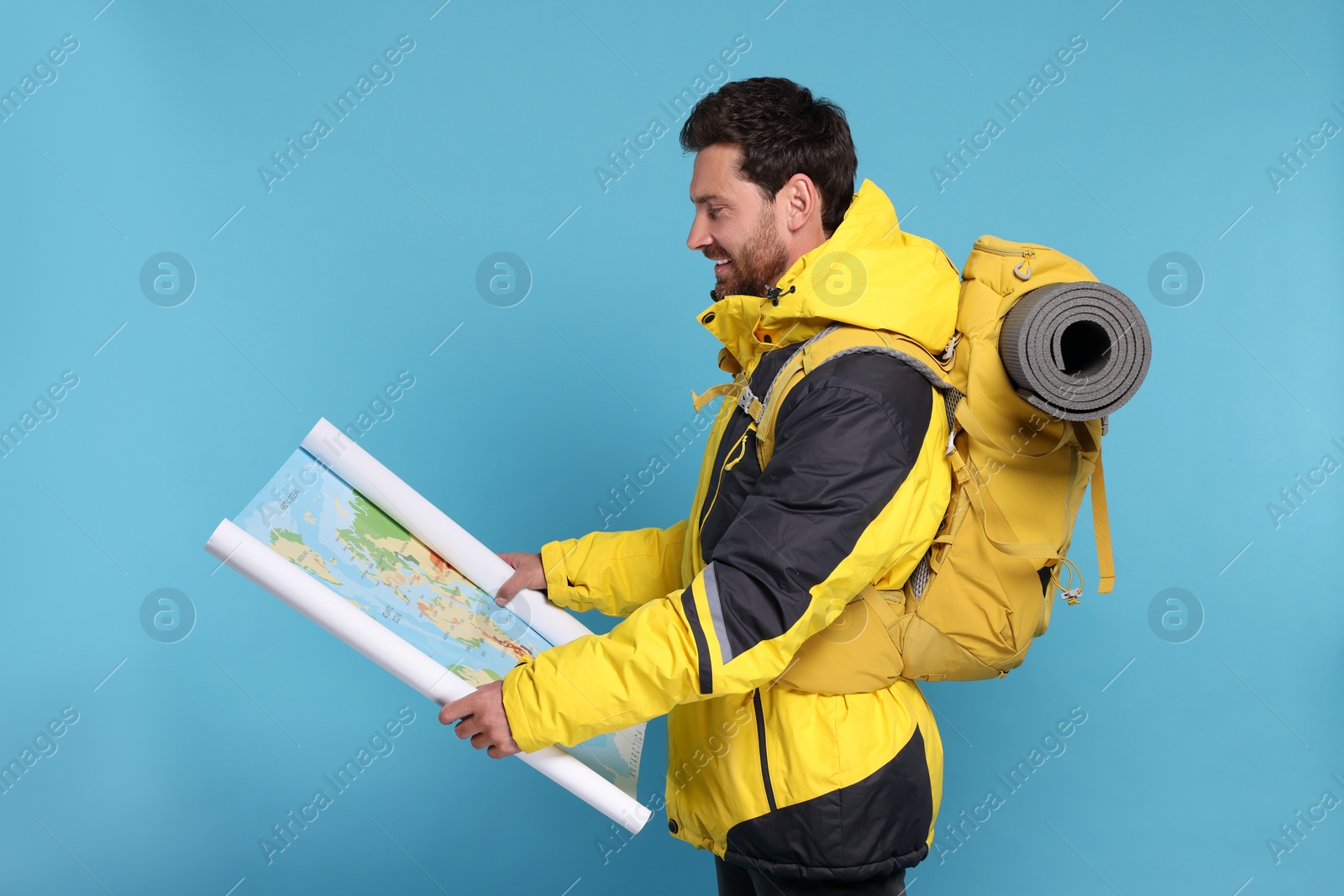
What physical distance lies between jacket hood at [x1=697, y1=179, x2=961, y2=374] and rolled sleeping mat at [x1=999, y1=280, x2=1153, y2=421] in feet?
0.74

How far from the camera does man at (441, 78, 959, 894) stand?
1680 mm

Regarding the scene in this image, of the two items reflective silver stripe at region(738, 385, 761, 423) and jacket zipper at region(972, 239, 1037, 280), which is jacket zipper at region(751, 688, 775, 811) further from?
jacket zipper at region(972, 239, 1037, 280)

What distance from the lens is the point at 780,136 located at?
212 cm

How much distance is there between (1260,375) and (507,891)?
3271 millimetres

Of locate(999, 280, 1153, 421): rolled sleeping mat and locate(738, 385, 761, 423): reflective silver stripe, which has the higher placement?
locate(738, 385, 761, 423): reflective silver stripe

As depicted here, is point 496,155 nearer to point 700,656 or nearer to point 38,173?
point 38,173

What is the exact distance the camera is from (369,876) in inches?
143

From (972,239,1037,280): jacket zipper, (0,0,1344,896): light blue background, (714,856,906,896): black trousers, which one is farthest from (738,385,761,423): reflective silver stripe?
(0,0,1344,896): light blue background

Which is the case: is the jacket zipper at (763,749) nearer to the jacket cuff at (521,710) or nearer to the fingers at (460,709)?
the jacket cuff at (521,710)

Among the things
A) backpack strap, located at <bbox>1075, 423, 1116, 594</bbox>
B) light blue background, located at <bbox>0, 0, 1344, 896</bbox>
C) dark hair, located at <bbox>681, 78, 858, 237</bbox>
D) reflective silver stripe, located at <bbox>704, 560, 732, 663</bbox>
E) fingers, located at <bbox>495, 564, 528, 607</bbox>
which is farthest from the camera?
light blue background, located at <bbox>0, 0, 1344, 896</bbox>

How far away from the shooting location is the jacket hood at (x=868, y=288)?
180 cm

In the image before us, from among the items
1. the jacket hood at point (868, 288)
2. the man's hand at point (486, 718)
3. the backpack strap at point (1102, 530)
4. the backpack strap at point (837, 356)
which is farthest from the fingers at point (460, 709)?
the backpack strap at point (1102, 530)

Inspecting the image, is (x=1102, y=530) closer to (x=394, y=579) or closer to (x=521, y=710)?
(x=521, y=710)

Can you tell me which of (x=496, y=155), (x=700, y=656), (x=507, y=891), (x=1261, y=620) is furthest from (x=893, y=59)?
(x=507, y=891)
